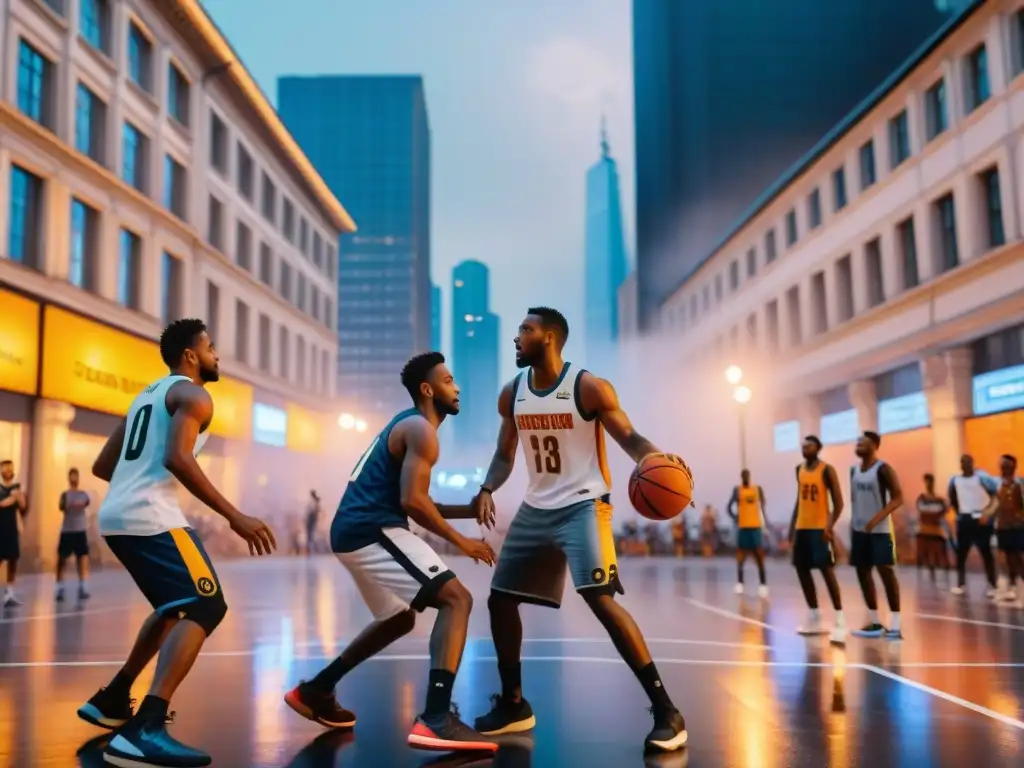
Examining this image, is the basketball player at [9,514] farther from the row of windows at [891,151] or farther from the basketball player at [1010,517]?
the row of windows at [891,151]

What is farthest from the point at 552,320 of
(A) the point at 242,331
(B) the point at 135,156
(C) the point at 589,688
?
(A) the point at 242,331

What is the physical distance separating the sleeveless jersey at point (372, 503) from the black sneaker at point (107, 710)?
1.41 m

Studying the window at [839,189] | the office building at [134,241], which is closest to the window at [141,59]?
the office building at [134,241]

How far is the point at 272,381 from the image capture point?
40.1 meters

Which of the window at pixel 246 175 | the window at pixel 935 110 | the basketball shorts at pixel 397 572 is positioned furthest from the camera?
the window at pixel 246 175

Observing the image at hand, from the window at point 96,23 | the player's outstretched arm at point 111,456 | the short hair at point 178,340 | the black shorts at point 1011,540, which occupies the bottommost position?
the black shorts at point 1011,540

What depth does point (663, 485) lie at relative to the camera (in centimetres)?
542

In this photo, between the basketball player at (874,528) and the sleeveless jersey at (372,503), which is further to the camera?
the basketball player at (874,528)

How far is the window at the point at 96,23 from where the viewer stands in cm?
2498

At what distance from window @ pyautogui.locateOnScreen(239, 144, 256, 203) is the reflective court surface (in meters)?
27.8

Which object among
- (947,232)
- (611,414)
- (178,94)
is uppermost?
(178,94)

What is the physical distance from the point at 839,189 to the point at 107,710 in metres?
30.5

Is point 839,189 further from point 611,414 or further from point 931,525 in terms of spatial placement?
point 611,414

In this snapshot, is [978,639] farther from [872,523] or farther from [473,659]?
[473,659]
